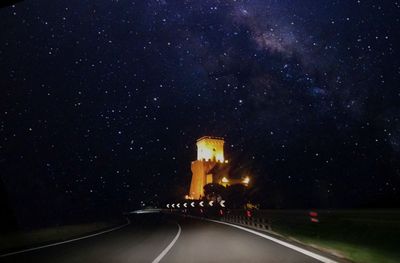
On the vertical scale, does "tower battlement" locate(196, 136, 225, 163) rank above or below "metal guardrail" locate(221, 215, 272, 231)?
above

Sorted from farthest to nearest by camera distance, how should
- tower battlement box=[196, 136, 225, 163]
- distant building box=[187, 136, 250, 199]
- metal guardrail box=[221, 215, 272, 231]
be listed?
tower battlement box=[196, 136, 225, 163], distant building box=[187, 136, 250, 199], metal guardrail box=[221, 215, 272, 231]

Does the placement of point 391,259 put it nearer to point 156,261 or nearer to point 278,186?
point 156,261

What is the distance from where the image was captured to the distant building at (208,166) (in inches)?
5684

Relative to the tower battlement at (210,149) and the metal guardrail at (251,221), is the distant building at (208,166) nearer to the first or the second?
the tower battlement at (210,149)

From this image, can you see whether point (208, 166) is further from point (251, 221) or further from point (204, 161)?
point (251, 221)

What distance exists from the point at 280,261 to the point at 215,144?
15085cm

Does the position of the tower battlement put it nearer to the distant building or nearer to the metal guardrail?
the distant building

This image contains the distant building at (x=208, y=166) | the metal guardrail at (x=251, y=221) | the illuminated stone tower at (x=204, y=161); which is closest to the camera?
the metal guardrail at (x=251, y=221)

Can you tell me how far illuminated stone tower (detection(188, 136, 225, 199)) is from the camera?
146750 millimetres

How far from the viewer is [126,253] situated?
14.5 meters

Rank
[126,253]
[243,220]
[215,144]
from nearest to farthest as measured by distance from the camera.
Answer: [126,253] < [243,220] < [215,144]

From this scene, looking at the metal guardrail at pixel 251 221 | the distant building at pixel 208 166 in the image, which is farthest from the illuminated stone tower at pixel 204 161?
the metal guardrail at pixel 251 221

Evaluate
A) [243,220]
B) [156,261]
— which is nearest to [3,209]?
[156,261]

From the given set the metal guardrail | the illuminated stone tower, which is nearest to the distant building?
the illuminated stone tower
